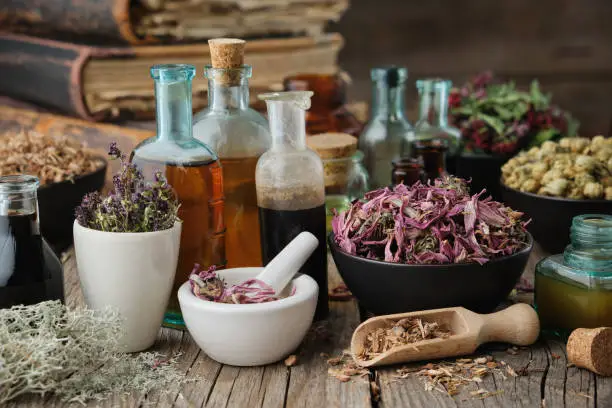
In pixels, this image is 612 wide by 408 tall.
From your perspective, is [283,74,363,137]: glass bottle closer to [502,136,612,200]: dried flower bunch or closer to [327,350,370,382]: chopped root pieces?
[502,136,612,200]: dried flower bunch

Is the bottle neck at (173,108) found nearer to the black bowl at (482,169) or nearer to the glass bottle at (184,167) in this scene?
the glass bottle at (184,167)

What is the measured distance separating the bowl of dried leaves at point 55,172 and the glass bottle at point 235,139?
0.55 m

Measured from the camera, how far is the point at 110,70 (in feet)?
9.91

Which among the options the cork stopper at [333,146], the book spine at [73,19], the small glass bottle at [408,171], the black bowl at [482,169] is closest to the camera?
the small glass bottle at [408,171]

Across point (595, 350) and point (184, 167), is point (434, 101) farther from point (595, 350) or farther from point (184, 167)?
point (595, 350)

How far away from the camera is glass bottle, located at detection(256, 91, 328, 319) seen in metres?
1.74

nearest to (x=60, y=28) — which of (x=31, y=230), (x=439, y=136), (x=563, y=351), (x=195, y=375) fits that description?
(x=439, y=136)

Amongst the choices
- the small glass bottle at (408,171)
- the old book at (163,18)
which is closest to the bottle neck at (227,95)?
the small glass bottle at (408,171)

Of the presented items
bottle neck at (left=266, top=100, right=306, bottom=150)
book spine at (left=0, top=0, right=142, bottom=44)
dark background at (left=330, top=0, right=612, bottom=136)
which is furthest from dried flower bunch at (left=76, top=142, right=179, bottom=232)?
dark background at (left=330, top=0, right=612, bottom=136)

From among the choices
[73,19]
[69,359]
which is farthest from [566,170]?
[73,19]

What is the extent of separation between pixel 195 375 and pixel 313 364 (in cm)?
22

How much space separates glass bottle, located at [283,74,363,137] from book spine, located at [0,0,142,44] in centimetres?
66

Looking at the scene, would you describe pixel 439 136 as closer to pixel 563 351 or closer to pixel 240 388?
pixel 563 351

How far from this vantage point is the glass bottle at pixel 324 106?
2.63 m
